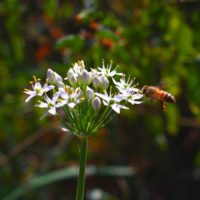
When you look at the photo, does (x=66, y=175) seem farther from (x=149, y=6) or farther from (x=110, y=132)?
(x=149, y=6)

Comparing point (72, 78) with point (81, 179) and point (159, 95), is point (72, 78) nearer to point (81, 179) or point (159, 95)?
point (81, 179)

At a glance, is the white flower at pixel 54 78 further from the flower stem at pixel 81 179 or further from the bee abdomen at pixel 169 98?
the bee abdomen at pixel 169 98

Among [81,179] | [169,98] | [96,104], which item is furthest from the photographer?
[169,98]

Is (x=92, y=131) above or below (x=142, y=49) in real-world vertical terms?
below

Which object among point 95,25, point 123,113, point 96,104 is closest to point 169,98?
point 96,104

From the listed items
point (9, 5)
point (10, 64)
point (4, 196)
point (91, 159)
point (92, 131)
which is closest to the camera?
point (92, 131)

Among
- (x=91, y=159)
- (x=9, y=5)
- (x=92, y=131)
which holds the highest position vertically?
Result: (x=91, y=159)

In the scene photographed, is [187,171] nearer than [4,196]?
No

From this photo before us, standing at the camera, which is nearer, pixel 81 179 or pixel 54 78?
pixel 81 179

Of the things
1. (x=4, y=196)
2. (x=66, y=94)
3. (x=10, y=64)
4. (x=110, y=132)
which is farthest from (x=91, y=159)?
(x=66, y=94)
